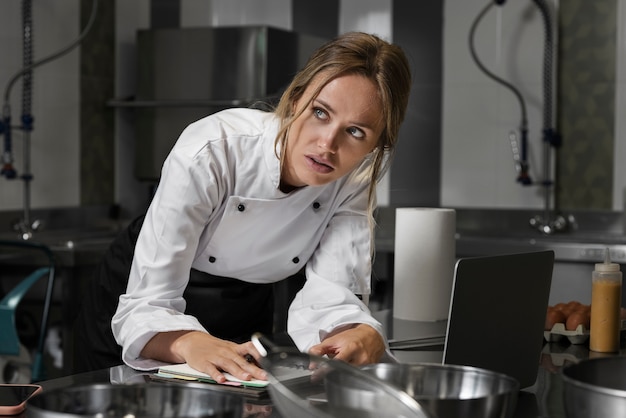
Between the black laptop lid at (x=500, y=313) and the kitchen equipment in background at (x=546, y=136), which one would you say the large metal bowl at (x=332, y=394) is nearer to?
the black laptop lid at (x=500, y=313)

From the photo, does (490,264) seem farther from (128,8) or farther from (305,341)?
(128,8)

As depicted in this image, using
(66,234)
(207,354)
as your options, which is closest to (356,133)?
(207,354)

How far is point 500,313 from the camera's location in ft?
4.25

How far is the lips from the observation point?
147 centimetres

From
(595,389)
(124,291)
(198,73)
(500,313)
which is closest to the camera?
(595,389)

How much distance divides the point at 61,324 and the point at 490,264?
2.19 m

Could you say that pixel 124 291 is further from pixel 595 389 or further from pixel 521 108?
pixel 521 108

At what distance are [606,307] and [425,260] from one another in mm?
411

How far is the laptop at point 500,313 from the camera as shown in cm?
123

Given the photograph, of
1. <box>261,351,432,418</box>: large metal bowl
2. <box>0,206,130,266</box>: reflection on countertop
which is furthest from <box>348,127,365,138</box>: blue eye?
<box>0,206,130,266</box>: reflection on countertop

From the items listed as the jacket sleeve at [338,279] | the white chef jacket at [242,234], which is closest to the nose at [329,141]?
the white chef jacket at [242,234]

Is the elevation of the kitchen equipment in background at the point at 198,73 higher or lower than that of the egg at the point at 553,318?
higher

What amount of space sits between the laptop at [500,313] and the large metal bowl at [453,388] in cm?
26

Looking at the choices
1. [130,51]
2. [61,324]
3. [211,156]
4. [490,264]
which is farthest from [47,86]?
[490,264]
